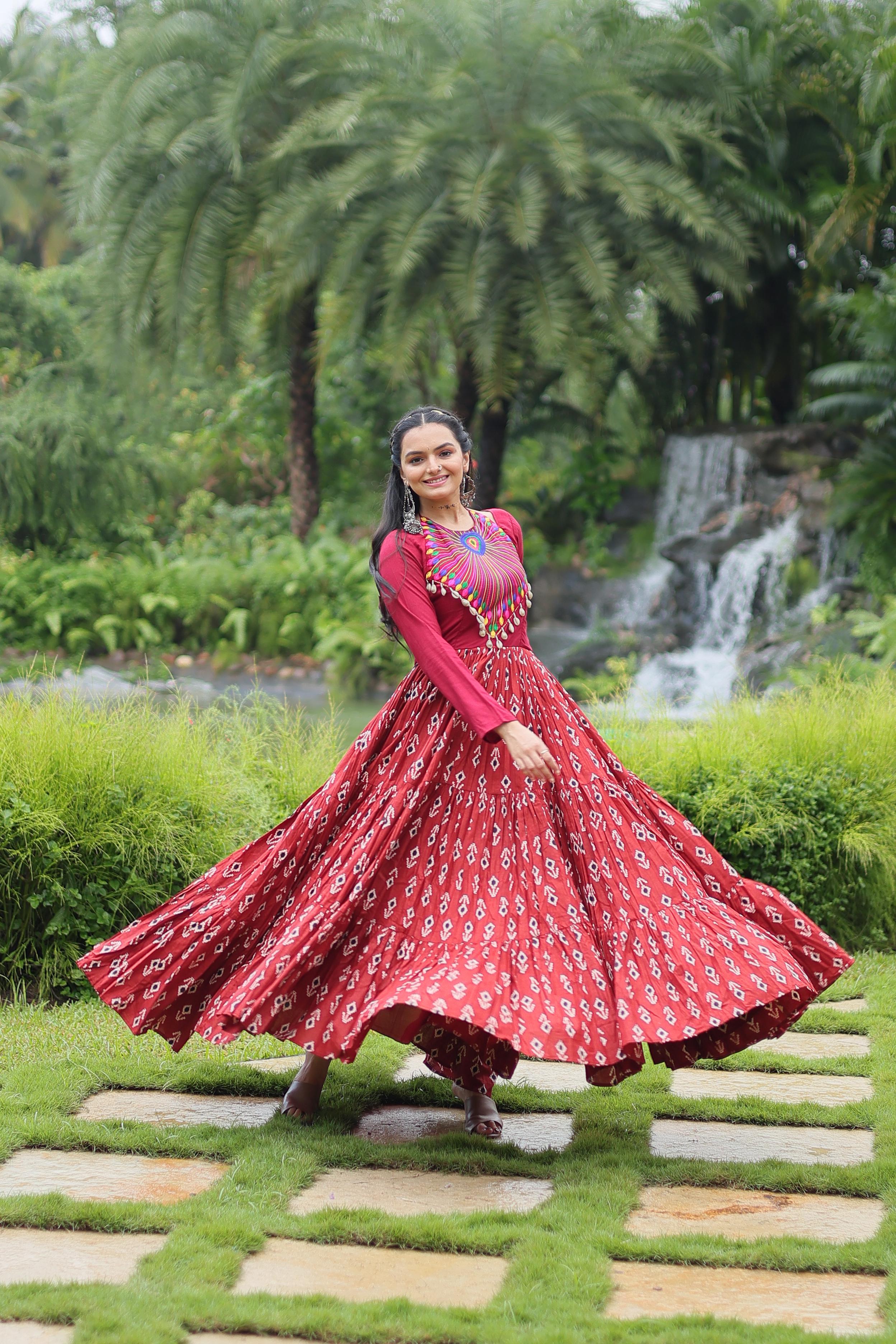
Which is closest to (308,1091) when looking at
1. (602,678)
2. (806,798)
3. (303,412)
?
(806,798)

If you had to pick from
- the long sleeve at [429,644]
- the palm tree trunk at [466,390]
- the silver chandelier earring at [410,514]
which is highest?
the palm tree trunk at [466,390]

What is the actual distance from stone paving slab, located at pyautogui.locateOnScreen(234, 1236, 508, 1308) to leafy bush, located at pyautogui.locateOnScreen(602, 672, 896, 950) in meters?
2.78

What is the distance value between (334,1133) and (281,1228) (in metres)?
0.58

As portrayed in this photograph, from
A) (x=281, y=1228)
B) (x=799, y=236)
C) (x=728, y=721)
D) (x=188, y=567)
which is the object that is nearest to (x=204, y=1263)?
(x=281, y=1228)

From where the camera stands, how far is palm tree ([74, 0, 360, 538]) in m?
11.7

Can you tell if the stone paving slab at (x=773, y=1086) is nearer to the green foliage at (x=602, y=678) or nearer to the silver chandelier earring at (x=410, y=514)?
the silver chandelier earring at (x=410, y=514)

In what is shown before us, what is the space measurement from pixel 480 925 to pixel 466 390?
10788 millimetres

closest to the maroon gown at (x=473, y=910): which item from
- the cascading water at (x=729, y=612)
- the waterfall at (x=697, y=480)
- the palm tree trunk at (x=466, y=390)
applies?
the cascading water at (x=729, y=612)

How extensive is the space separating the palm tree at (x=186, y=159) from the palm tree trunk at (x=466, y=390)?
1757 millimetres

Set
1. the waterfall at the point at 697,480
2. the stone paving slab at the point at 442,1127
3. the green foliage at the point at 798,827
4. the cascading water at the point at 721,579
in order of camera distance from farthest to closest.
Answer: the waterfall at the point at 697,480 → the cascading water at the point at 721,579 → the green foliage at the point at 798,827 → the stone paving slab at the point at 442,1127

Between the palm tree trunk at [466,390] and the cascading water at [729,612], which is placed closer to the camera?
the cascading water at [729,612]

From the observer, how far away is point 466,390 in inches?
512

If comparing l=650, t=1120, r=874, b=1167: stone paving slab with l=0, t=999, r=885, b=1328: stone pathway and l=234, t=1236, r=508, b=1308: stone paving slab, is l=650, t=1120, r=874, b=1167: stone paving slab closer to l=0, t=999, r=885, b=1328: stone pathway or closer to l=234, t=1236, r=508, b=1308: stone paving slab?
l=0, t=999, r=885, b=1328: stone pathway

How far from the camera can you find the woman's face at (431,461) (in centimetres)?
312
